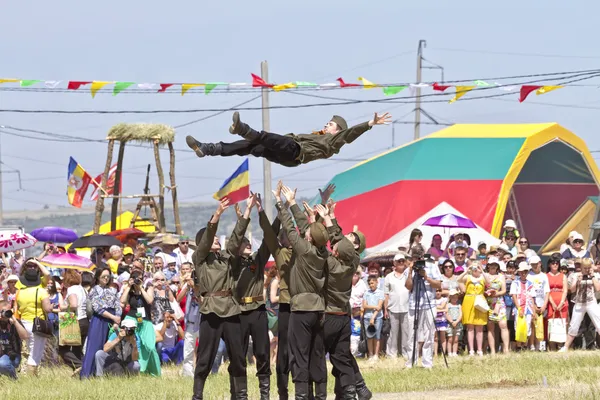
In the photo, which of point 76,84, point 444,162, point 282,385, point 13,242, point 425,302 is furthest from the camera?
point 444,162

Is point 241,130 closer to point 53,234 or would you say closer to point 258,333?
point 258,333

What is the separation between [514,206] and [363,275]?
11.6 m

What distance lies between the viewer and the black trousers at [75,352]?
17.2m

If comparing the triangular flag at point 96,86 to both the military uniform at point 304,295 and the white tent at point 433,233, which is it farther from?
the military uniform at point 304,295

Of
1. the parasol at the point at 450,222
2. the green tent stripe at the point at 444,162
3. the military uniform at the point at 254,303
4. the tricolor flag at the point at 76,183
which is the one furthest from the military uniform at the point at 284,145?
the tricolor flag at the point at 76,183

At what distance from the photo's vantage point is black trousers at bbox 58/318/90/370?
17.2 meters

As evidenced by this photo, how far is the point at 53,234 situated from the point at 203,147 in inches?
574

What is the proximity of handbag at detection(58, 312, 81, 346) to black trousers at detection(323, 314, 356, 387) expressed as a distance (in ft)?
18.8

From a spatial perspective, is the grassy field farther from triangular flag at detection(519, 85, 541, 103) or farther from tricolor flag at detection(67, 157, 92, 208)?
tricolor flag at detection(67, 157, 92, 208)

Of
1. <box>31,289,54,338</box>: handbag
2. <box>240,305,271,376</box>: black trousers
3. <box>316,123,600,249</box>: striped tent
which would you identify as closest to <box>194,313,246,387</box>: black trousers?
<box>240,305,271,376</box>: black trousers

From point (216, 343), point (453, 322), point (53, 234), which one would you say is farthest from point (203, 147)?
point (53, 234)

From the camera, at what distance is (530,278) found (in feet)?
64.6

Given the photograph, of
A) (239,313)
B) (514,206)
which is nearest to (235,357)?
(239,313)

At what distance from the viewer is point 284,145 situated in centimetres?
1226
